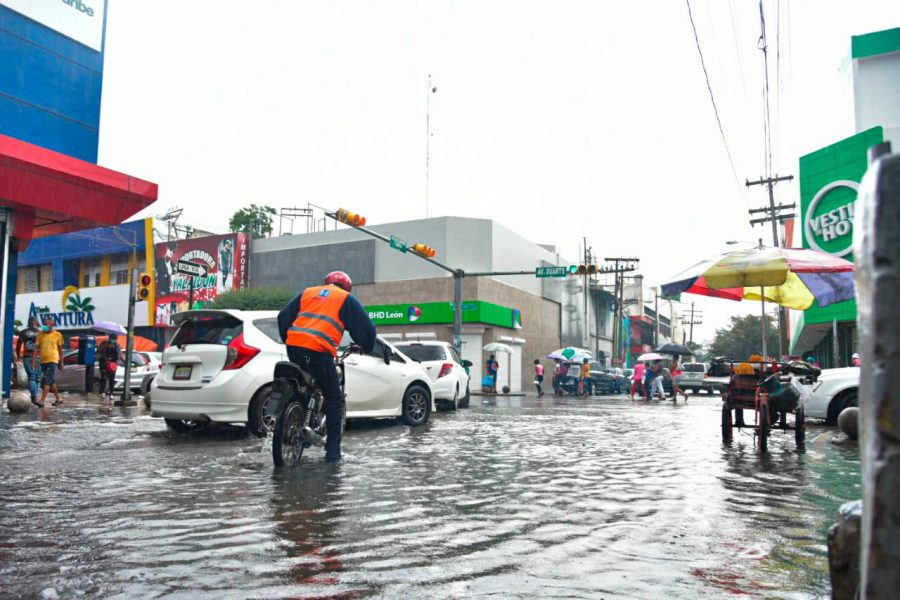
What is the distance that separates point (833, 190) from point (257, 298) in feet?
85.2

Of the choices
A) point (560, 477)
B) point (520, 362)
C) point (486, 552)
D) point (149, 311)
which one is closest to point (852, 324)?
point (520, 362)

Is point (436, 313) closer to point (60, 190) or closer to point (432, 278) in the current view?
point (432, 278)

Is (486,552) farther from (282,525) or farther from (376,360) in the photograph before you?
(376,360)

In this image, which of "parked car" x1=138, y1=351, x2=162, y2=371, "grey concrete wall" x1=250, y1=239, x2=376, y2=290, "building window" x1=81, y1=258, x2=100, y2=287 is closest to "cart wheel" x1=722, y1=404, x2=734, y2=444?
"parked car" x1=138, y1=351, x2=162, y2=371

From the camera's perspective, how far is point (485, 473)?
21.0 feet

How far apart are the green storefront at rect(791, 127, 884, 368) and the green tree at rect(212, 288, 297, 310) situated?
75.9 ft

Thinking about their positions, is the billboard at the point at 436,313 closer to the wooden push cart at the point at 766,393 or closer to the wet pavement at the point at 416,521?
the wooden push cart at the point at 766,393

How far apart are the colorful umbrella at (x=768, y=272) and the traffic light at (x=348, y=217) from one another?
1002 centimetres

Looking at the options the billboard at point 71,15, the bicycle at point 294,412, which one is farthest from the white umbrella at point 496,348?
the bicycle at point 294,412

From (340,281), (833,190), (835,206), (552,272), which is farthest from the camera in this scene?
(552,272)

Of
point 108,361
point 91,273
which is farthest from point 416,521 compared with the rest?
point 91,273

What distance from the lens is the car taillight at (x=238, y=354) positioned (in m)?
8.60

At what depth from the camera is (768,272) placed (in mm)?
9305

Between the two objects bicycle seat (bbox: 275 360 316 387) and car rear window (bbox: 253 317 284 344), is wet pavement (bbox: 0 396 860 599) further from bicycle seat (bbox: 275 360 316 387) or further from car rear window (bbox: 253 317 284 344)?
car rear window (bbox: 253 317 284 344)
